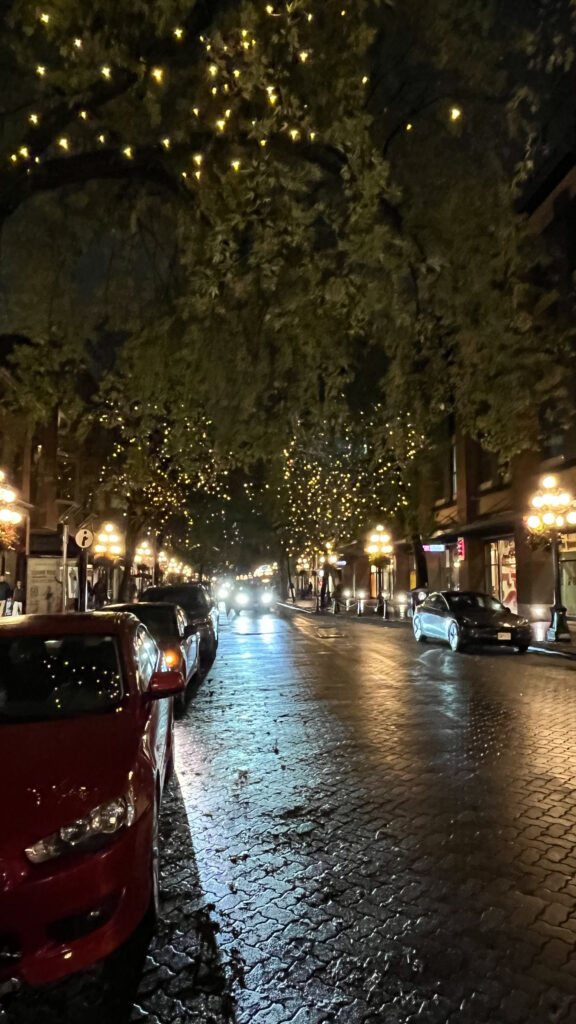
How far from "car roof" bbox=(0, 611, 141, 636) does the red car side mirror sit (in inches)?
19.6

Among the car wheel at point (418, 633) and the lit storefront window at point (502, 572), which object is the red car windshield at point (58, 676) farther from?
the lit storefront window at point (502, 572)

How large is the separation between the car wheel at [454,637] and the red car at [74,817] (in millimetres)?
14091

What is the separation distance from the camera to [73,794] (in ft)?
10.8

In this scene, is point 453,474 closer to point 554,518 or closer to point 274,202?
point 554,518

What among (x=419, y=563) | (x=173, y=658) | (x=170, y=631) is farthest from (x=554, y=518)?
(x=419, y=563)

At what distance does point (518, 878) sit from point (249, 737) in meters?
4.53

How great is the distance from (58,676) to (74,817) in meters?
1.58

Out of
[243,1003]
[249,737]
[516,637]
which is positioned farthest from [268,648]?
[243,1003]

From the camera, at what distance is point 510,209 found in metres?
9.12

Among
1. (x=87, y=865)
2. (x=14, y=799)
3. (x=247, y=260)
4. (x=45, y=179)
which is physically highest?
(x=45, y=179)

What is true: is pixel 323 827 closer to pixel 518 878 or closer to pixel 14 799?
pixel 518 878

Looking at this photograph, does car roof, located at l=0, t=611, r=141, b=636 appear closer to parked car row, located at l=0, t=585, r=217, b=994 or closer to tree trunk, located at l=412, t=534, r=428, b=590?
parked car row, located at l=0, t=585, r=217, b=994

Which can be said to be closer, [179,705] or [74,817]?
[74,817]

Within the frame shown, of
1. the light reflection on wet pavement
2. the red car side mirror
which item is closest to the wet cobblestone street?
the light reflection on wet pavement
